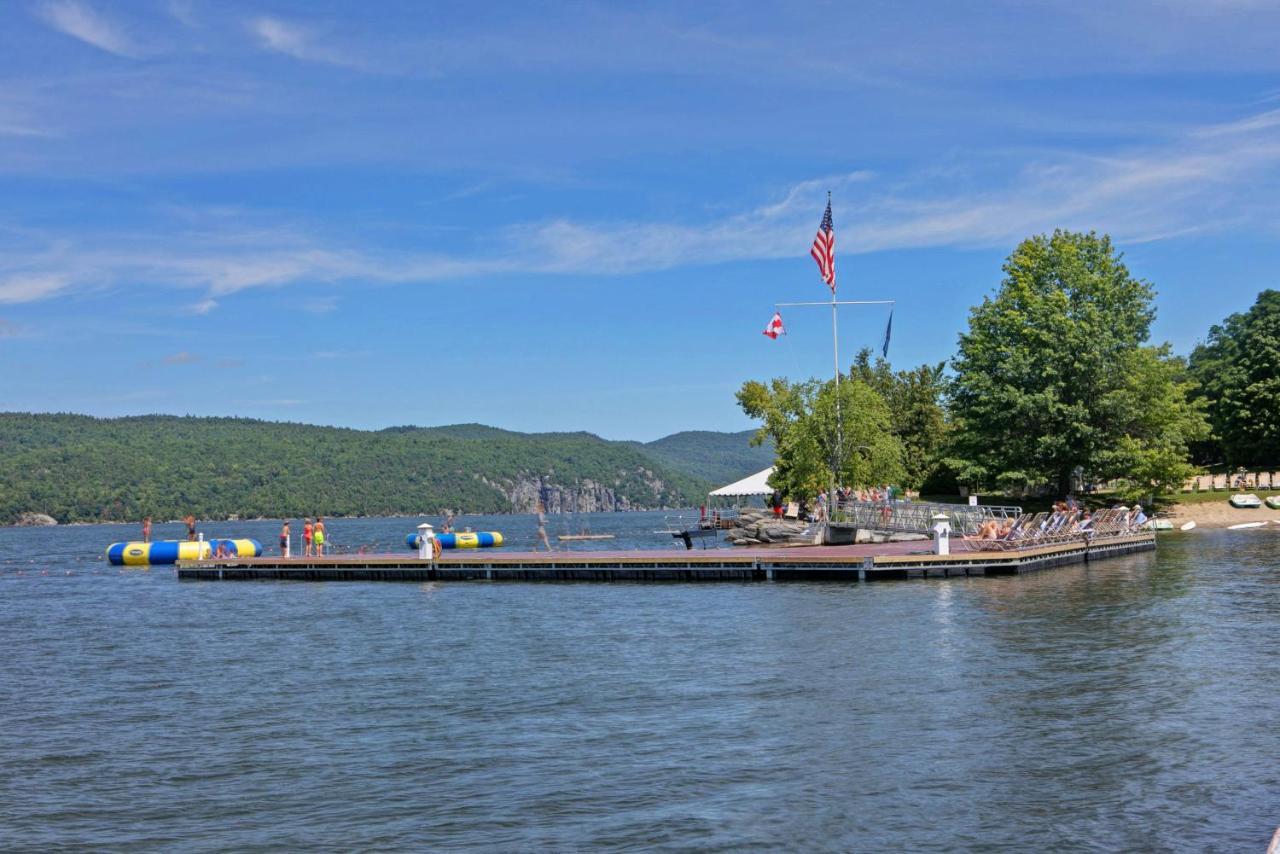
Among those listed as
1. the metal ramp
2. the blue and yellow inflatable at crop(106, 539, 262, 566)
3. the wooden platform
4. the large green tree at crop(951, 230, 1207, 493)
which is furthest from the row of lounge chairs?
the blue and yellow inflatable at crop(106, 539, 262, 566)

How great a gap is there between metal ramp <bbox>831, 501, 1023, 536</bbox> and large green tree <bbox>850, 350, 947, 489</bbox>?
26.6 m

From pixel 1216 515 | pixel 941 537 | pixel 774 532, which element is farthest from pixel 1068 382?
pixel 941 537

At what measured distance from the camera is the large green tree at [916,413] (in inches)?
3282

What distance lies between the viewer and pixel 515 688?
22.1 meters

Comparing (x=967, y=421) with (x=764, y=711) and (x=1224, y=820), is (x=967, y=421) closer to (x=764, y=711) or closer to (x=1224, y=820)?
(x=764, y=711)

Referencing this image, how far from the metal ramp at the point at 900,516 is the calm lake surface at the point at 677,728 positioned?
1661cm

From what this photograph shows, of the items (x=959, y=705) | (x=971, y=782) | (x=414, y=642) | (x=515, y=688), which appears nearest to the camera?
(x=971, y=782)

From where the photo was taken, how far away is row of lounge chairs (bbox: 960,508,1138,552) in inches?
1641

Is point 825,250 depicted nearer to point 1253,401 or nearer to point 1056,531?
point 1056,531

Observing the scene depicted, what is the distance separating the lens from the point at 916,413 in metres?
87.1

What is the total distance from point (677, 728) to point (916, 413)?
71.8m

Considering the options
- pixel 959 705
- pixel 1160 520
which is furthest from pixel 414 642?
pixel 1160 520

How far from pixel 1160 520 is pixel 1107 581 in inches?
1136

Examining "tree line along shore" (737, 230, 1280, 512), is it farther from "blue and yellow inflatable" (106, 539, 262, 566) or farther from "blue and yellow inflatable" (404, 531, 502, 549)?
"blue and yellow inflatable" (106, 539, 262, 566)
